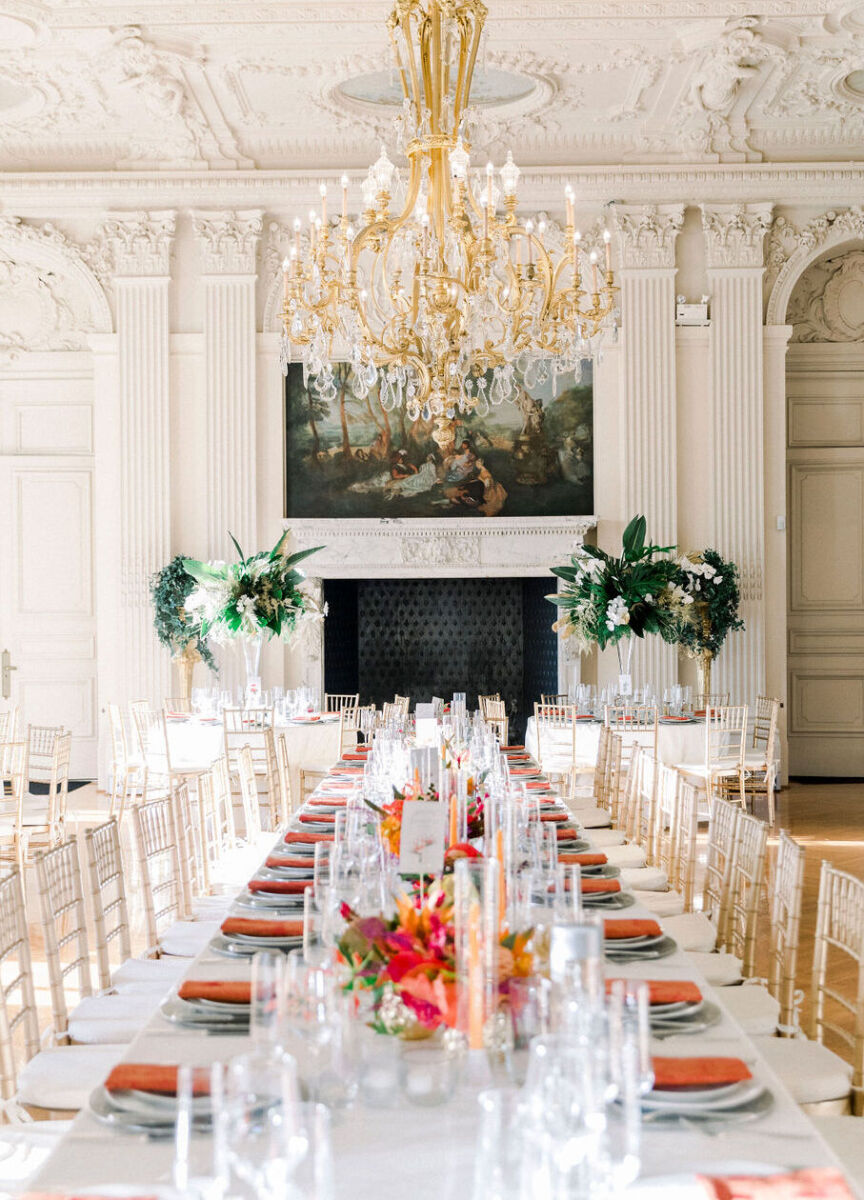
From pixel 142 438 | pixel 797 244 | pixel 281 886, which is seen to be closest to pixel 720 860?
pixel 281 886

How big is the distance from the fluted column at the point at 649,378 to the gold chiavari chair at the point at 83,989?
8444 mm

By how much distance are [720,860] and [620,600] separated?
18.1 ft

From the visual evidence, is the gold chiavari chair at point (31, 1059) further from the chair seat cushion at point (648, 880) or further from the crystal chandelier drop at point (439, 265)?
the crystal chandelier drop at point (439, 265)

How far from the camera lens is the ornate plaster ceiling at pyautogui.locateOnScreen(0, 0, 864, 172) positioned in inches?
354

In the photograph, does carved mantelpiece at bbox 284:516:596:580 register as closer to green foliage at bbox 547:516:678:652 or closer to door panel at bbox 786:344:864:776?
green foliage at bbox 547:516:678:652

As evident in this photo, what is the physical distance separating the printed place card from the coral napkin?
0.90 metres

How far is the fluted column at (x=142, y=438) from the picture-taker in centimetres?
1162

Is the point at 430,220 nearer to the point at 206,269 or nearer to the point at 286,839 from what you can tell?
the point at 286,839

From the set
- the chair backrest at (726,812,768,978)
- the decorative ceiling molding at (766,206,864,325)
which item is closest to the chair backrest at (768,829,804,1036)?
the chair backrest at (726,812,768,978)

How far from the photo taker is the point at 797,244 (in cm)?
1162

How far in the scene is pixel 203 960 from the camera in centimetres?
301

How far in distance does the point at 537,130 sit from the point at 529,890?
33.0 ft

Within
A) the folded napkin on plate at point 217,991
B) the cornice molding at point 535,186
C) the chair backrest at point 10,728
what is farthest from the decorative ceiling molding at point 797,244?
the folded napkin on plate at point 217,991

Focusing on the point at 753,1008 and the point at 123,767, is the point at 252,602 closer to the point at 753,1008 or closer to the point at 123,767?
the point at 123,767
